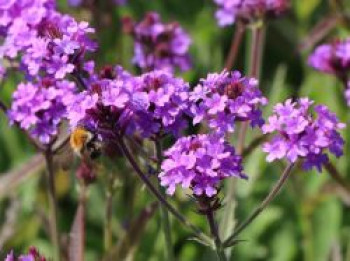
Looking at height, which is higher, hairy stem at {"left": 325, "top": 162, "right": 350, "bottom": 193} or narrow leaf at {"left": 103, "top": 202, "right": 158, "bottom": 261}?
hairy stem at {"left": 325, "top": 162, "right": 350, "bottom": 193}

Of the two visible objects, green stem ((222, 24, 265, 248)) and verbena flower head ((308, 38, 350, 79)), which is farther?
verbena flower head ((308, 38, 350, 79))

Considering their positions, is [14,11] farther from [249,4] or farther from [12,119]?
[249,4]

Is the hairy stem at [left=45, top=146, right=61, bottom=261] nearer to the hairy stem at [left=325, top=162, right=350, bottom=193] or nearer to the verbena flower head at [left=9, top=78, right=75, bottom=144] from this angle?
the verbena flower head at [left=9, top=78, right=75, bottom=144]

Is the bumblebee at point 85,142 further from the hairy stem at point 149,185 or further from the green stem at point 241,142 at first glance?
the green stem at point 241,142

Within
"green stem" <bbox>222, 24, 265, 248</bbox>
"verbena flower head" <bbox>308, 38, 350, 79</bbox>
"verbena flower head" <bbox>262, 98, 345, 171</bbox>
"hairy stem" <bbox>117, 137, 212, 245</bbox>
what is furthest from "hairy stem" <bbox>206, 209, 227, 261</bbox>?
"verbena flower head" <bbox>308, 38, 350, 79</bbox>

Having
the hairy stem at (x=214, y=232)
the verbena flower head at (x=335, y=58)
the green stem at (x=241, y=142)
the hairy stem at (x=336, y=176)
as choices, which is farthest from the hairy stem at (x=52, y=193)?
the verbena flower head at (x=335, y=58)

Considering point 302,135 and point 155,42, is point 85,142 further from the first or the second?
point 155,42

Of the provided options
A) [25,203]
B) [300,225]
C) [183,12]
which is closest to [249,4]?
[300,225]

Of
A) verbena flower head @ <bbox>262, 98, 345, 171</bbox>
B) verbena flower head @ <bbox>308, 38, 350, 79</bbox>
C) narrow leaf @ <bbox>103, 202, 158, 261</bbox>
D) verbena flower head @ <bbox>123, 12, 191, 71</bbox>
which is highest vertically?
verbena flower head @ <bbox>123, 12, 191, 71</bbox>

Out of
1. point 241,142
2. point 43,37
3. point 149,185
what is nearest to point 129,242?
point 241,142

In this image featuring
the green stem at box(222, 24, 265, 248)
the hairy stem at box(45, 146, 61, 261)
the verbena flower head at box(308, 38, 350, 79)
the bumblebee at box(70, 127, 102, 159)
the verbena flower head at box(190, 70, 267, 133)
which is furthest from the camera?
the verbena flower head at box(308, 38, 350, 79)
